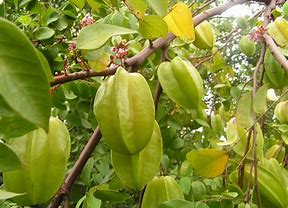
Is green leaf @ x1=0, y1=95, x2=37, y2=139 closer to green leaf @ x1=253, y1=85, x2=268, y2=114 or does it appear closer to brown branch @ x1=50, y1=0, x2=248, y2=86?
brown branch @ x1=50, y1=0, x2=248, y2=86

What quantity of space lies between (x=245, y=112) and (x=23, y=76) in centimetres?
94

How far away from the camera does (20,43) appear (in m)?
0.40

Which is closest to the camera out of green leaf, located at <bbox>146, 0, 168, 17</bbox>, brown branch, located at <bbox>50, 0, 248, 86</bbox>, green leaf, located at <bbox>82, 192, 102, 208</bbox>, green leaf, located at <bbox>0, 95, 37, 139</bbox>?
green leaf, located at <bbox>0, 95, 37, 139</bbox>

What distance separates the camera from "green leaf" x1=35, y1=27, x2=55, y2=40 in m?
1.52

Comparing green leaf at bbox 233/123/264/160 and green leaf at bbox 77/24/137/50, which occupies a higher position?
green leaf at bbox 77/24/137/50

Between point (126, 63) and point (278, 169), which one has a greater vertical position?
point (126, 63)

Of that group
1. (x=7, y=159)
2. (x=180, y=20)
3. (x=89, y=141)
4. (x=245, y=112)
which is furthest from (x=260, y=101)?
(x=7, y=159)

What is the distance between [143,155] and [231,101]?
1394mm

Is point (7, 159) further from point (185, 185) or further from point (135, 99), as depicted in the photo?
point (185, 185)

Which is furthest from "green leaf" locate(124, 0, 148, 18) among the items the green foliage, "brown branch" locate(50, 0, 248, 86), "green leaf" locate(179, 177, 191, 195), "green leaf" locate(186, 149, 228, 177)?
"green leaf" locate(179, 177, 191, 195)

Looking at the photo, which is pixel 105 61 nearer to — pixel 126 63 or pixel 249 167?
pixel 126 63

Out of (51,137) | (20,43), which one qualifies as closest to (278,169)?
(51,137)

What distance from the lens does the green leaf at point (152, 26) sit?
0.90 metres

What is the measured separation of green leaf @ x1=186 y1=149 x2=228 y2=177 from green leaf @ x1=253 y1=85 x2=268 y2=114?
0.14 metres
